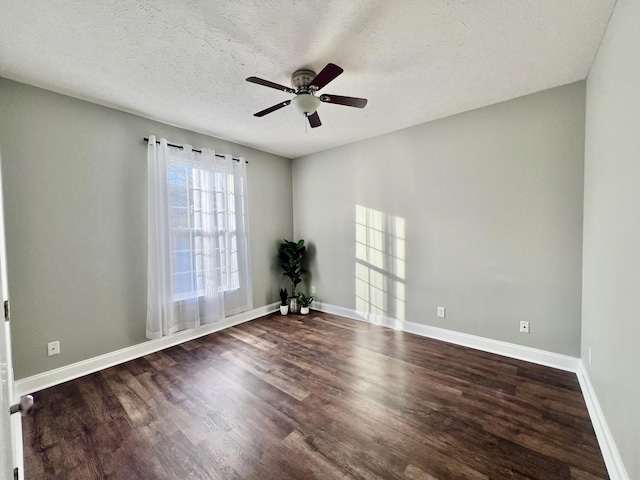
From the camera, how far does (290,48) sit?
1.80 metres

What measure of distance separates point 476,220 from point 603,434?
1827 millimetres

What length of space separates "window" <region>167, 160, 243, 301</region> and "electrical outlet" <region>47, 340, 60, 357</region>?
3.25 ft

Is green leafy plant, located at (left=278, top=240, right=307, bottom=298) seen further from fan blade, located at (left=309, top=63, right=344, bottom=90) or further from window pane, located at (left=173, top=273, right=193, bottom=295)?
A: fan blade, located at (left=309, top=63, right=344, bottom=90)

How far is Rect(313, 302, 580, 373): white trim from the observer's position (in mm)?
2385

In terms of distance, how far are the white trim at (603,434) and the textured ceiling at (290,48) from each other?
7.97 ft

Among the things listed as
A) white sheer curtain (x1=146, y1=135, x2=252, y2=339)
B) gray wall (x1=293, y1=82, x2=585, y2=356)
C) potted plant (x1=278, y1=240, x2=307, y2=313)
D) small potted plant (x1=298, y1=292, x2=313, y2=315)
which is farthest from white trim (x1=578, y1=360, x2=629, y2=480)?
white sheer curtain (x1=146, y1=135, x2=252, y2=339)

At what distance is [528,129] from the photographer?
246 cm

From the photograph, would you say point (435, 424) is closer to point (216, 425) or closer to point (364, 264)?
point (216, 425)

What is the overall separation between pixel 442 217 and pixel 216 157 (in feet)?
9.51

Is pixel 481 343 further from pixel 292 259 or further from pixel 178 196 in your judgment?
pixel 178 196

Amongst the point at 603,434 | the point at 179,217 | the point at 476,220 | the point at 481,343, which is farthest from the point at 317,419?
the point at 179,217

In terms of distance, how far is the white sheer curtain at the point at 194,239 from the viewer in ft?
9.26

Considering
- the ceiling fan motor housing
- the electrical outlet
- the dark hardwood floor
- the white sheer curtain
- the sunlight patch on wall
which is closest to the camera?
the dark hardwood floor

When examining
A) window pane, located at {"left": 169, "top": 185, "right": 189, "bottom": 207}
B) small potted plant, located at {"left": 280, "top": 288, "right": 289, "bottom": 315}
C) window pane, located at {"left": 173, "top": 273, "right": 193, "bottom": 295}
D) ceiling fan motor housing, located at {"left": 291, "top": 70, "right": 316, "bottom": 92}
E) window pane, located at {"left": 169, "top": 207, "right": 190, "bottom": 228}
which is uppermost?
ceiling fan motor housing, located at {"left": 291, "top": 70, "right": 316, "bottom": 92}
